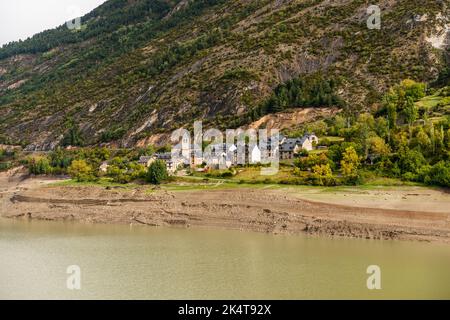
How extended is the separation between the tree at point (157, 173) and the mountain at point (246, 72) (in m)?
30.4

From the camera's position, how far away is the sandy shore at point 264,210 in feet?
166

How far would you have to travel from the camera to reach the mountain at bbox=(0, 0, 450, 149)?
4092 inches

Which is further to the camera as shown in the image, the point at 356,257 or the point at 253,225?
→ the point at 253,225

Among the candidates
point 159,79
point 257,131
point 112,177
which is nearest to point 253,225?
point 112,177

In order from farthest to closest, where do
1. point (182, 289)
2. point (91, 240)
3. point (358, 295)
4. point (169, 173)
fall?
point (169, 173)
point (91, 240)
point (182, 289)
point (358, 295)

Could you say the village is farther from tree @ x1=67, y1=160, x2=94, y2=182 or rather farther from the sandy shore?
the sandy shore

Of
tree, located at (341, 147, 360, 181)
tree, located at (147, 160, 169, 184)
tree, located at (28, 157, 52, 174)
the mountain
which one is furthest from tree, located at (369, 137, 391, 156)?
tree, located at (28, 157, 52, 174)

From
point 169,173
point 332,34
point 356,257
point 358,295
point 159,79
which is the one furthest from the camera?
point 159,79

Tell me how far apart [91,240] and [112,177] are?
2880 cm

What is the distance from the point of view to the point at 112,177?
8081 cm

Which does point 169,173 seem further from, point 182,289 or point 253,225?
point 182,289

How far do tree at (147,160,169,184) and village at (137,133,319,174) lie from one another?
414 cm

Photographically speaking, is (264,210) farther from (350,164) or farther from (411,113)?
(411,113)

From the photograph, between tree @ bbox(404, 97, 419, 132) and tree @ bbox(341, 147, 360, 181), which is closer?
tree @ bbox(341, 147, 360, 181)
